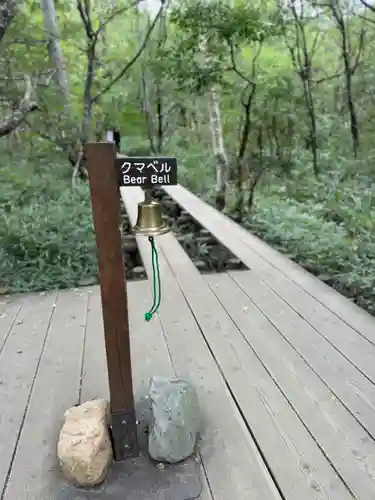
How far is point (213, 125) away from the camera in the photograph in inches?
256

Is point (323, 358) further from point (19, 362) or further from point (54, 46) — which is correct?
point (54, 46)

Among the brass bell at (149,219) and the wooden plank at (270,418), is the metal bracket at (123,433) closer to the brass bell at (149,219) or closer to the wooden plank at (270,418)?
the wooden plank at (270,418)

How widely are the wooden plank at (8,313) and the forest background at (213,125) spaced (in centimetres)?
18

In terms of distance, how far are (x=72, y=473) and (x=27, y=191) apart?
471 cm

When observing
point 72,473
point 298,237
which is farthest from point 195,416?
point 298,237

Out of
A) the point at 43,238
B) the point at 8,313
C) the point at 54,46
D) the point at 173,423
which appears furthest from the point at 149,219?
the point at 54,46

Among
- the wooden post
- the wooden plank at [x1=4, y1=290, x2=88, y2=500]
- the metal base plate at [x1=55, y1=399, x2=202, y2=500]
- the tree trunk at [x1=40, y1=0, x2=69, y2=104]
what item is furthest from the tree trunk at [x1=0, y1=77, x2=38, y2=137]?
the tree trunk at [x1=40, y1=0, x2=69, y2=104]

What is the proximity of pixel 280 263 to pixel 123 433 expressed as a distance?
2.29 m

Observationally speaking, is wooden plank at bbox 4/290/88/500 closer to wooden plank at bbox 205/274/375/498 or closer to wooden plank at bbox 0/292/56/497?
wooden plank at bbox 0/292/56/497

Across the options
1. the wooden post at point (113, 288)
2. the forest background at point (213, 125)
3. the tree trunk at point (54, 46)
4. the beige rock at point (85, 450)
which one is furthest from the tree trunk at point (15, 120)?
the tree trunk at point (54, 46)

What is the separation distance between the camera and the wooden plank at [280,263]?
2650mm

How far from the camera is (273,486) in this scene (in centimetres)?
150

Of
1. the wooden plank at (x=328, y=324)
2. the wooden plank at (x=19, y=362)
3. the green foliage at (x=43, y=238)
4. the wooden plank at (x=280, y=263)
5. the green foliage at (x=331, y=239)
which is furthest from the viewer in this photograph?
the green foliage at (x=43, y=238)

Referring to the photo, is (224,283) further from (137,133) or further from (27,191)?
(137,133)
